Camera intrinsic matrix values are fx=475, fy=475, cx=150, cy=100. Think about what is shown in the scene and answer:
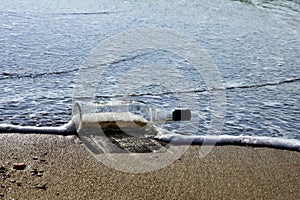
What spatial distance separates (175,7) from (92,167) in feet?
25.0

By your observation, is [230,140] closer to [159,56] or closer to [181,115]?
[181,115]

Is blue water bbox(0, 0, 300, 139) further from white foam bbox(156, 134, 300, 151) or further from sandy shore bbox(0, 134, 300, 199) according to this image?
sandy shore bbox(0, 134, 300, 199)

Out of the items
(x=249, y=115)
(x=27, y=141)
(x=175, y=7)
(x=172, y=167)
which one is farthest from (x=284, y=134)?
(x=175, y=7)

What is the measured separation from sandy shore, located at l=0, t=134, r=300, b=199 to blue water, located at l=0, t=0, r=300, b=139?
54 cm

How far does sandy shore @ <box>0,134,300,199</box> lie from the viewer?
2.35 meters

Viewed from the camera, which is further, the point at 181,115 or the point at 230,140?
the point at 181,115

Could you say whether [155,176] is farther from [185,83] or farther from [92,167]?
[185,83]

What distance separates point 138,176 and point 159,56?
326 centimetres

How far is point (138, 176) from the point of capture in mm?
2561

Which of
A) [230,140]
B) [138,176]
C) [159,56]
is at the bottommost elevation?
[159,56]

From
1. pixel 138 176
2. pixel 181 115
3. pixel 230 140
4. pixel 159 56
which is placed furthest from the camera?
pixel 159 56

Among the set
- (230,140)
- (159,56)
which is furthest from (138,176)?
(159,56)

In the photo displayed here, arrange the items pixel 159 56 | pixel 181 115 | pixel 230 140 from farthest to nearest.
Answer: pixel 159 56 → pixel 181 115 → pixel 230 140

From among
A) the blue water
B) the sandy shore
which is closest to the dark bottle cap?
the blue water
